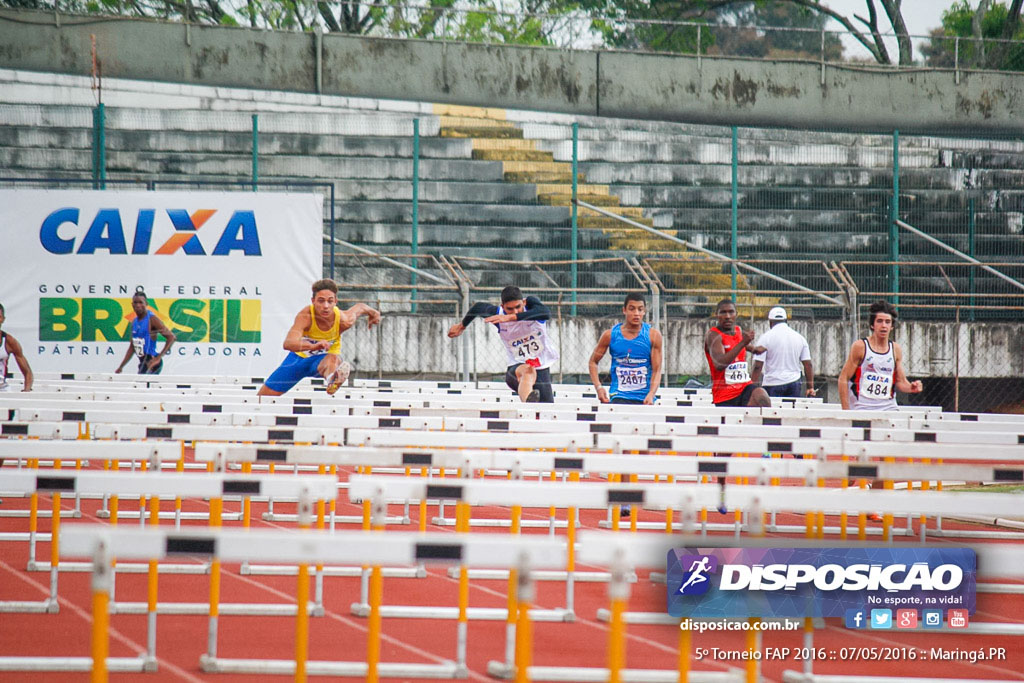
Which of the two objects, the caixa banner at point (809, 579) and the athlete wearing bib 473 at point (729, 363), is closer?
the caixa banner at point (809, 579)

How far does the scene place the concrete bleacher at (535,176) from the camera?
24.0 metres

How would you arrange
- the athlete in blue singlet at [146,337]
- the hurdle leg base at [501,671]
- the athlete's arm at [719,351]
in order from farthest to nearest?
the athlete in blue singlet at [146,337]
the athlete's arm at [719,351]
the hurdle leg base at [501,671]

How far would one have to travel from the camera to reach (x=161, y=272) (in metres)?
17.3

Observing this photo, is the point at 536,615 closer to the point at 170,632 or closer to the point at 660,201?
the point at 170,632

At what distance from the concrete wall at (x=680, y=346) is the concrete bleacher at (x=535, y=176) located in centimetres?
232

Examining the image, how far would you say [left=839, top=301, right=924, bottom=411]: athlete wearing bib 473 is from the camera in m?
11.3

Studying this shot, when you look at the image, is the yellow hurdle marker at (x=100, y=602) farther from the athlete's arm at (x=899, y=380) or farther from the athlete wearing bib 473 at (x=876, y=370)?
the athlete's arm at (x=899, y=380)

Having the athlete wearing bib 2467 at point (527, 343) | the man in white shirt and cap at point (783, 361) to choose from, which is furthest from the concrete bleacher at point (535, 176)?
the athlete wearing bib 2467 at point (527, 343)

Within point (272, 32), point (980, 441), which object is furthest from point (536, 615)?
point (272, 32)

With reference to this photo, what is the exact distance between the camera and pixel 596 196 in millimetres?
25266

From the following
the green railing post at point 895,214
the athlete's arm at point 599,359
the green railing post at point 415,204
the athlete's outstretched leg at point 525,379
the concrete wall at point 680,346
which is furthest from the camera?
the green railing post at point 895,214
